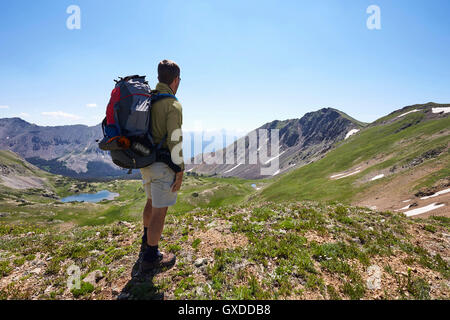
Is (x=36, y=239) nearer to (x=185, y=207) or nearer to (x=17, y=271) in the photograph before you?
(x=17, y=271)

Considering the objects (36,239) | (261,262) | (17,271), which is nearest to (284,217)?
(261,262)

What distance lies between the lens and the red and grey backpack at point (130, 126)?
566cm

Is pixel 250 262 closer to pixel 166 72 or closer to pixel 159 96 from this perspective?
pixel 159 96

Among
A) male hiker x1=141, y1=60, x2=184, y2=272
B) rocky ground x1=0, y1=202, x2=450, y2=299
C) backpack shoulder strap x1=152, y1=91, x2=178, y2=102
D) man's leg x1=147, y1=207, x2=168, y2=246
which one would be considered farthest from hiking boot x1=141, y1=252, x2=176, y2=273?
backpack shoulder strap x1=152, y1=91, x2=178, y2=102

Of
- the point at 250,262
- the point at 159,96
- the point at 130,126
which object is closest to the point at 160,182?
the point at 130,126

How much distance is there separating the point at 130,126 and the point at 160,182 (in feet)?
6.26

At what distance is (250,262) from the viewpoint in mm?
7797

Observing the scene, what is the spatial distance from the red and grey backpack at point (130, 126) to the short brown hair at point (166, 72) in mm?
643

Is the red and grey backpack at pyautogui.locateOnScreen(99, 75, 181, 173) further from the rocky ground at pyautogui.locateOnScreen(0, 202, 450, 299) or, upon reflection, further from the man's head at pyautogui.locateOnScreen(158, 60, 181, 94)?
the rocky ground at pyautogui.locateOnScreen(0, 202, 450, 299)

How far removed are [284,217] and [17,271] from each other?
1282 cm

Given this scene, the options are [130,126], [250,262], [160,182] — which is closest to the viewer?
[130,126]

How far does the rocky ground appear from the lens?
6.35 meters
